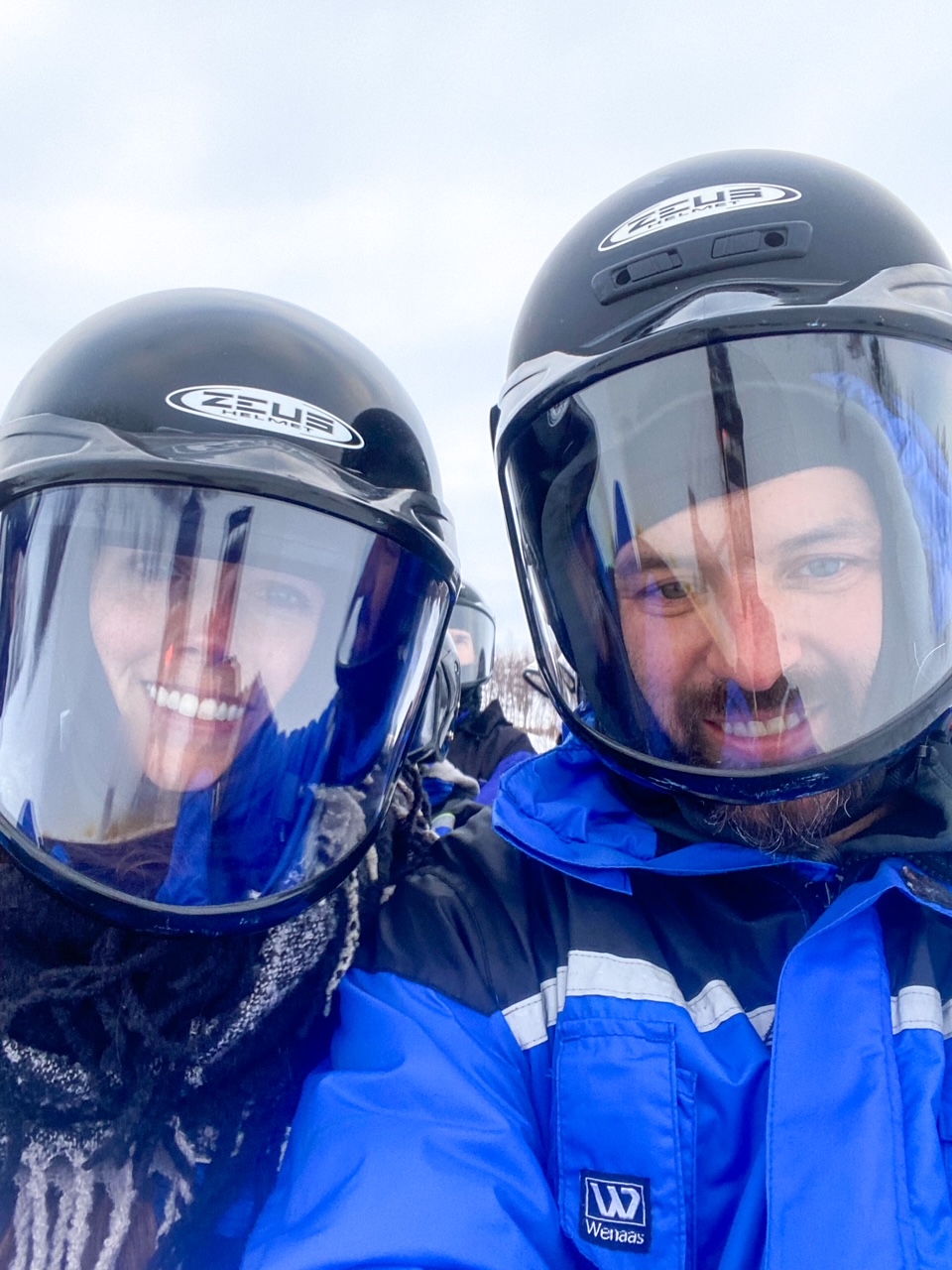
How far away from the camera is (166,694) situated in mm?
1158

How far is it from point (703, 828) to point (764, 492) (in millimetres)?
483

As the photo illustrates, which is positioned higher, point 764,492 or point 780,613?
point 764,492

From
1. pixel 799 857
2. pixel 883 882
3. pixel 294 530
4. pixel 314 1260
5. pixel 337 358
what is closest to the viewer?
pixel 314 1260

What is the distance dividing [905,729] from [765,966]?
1.23 feet

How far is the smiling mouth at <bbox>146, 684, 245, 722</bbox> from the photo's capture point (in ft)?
3.80

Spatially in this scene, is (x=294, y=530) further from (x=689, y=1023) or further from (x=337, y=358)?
(x=689, y=1023)

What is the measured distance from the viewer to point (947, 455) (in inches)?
47.0

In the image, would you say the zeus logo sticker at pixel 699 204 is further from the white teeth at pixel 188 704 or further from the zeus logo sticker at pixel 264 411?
the white teeth at pixel 188 704

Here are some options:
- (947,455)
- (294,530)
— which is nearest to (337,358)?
(294,530)

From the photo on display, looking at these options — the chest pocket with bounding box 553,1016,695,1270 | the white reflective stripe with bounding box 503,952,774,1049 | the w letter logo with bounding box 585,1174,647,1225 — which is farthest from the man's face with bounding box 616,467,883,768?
the w letter logo with bounding box 585,1174,647,1225

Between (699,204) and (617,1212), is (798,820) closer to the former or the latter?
(617,1212)

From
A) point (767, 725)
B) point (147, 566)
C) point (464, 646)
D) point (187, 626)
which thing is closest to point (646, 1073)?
point (767, 725)

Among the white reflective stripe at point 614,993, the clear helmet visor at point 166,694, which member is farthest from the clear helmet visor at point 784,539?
the clear helmet visor at point 166,694

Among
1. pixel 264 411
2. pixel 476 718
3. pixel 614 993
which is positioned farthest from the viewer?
pixel 476 718
